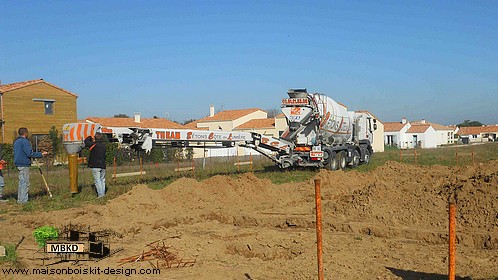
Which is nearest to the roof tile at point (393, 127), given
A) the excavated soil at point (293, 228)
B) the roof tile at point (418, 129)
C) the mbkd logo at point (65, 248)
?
the roof tile at point (418, 129)

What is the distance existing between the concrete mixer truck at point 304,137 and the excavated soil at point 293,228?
3615 millimetres

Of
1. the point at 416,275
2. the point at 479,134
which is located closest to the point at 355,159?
the point at 416,275

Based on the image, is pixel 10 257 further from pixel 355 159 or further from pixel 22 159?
pixel 355 159

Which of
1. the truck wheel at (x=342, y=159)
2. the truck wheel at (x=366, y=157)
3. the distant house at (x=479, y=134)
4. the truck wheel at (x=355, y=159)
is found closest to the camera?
the truck wheel at (x=342, y=159)

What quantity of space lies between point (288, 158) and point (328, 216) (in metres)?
11.5

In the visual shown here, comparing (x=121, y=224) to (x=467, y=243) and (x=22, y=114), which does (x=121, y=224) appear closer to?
(x=467, y=243)

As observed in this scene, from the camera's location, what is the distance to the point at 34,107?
39500 millimetres

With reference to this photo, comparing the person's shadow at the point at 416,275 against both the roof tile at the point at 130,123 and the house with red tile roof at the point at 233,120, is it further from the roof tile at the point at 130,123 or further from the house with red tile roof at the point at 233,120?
the house with red tile roof at the point at 233,120

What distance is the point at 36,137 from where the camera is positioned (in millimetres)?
37344

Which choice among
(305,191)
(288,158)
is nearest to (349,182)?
(305,191)

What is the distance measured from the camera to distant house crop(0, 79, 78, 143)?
37750 millimetres

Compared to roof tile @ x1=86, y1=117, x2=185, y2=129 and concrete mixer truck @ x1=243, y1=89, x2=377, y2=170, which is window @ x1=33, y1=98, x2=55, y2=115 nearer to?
roof tile @ x1=86, y1=117, x2=185, y2=129

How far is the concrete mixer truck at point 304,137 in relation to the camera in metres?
18.1

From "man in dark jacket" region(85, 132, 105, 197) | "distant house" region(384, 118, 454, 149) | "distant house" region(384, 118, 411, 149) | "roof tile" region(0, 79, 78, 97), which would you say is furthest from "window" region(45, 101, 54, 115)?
"distant house" region(384, 118, 411, 149)
